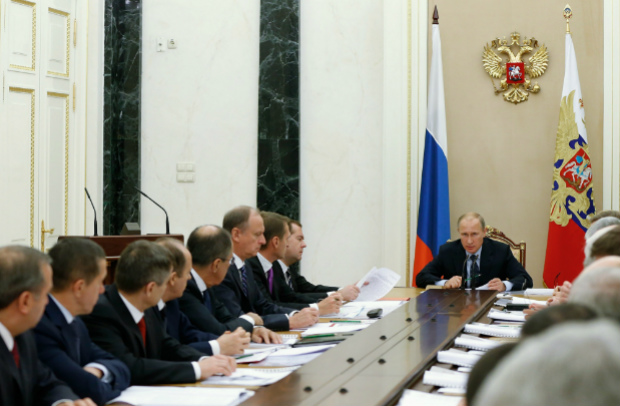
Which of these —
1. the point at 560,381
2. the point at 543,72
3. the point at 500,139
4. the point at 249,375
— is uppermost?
the point at 543,72

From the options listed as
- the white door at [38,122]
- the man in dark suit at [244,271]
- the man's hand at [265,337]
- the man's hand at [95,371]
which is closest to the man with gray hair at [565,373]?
the man's hand at [95,371]

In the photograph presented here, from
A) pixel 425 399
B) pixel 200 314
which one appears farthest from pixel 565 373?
pixel 200 314

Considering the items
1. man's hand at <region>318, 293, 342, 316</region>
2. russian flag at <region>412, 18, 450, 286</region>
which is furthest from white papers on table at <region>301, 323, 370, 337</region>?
russian flag at <region>412, 18, 450, 286</region>

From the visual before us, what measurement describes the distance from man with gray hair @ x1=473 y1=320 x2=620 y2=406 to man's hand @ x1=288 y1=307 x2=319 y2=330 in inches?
143

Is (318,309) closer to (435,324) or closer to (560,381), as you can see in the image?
→ (435,324)

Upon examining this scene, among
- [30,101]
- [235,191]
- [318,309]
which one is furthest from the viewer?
[235,191]

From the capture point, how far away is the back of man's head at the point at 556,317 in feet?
2.85

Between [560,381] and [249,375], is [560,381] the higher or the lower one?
the higher one

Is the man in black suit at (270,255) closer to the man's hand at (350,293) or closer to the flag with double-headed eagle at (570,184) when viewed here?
the man's hand at (350,293)

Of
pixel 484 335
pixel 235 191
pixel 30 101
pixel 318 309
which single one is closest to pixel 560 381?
pixel 484 335

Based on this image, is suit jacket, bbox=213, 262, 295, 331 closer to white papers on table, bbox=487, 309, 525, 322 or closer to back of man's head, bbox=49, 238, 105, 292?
white papers on table, bbox=487, 309, 525, 322

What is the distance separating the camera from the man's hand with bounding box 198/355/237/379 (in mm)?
3070

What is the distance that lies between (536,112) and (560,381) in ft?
23.8

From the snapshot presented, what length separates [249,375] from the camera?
3086mm
